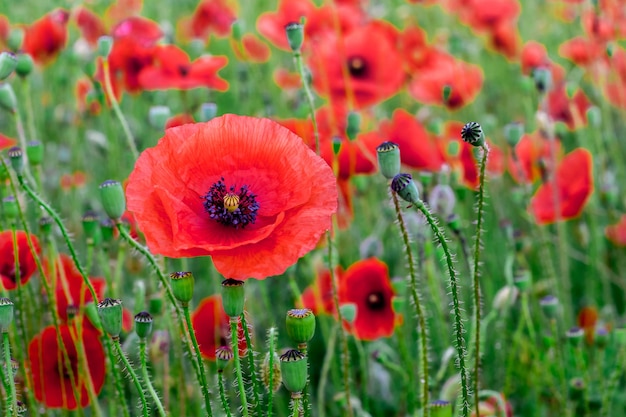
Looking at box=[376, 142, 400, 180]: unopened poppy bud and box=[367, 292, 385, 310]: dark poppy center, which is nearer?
box=[376, 142, 400, 180]: unopened poppy bud

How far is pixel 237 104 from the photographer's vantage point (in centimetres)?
308

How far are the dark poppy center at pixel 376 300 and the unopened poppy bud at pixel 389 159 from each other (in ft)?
2.51

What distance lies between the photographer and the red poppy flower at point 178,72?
193 cm

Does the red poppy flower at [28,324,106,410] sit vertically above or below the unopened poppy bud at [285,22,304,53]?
below

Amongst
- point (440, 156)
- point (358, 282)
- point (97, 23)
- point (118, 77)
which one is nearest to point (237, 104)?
point (97, 23)

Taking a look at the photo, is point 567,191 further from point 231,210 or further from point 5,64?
point 5,64

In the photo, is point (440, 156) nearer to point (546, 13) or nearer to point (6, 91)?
point (6, 91)

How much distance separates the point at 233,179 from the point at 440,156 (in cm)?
100

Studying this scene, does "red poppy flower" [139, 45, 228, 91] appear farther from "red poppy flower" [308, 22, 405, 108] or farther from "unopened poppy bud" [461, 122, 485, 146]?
"unopened poppy bud" [461, 122, 485, 146]

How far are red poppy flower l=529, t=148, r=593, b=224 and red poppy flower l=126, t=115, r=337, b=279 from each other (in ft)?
2.72

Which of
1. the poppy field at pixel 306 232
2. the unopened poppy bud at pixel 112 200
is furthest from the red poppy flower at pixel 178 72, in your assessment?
the unopened poppy bud at pixel 112 200

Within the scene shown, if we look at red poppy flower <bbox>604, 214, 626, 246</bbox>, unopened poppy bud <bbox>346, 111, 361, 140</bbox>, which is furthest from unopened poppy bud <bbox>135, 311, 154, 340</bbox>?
red poppy flower <bbox>604, 214, 626, 246</bbox>

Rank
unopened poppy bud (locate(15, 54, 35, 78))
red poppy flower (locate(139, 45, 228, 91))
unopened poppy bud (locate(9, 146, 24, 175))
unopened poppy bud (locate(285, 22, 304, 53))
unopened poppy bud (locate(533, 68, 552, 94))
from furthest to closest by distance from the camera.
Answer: red poppy flower (locate(139, 45, 228, 91))
unopened poppy bud (locate(533, 68, 552, 94))
unopened poppy bud (locate(15, 54, 35, 78))
unopened poppy bud (locate(285, 22, 304, 53))
unopened poppy bud (locate(9, 146, 24, 175))

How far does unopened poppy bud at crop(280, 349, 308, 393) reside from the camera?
3.07 feet
